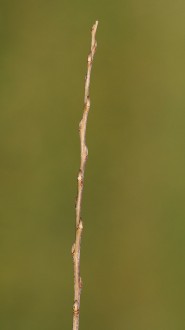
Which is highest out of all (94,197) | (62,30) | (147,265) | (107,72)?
(62,30)

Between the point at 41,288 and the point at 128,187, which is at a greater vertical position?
the point at 128,187

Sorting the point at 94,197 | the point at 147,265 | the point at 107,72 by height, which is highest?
the point at 107,72

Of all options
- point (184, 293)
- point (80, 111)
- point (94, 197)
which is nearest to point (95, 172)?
point (94, 197)

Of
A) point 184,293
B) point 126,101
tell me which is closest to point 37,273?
point 184,293

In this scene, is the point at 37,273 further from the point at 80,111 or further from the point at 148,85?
the point at 148,85

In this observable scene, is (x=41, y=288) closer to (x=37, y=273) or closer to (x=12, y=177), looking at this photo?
(x=37, y=273)

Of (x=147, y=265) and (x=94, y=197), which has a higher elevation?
(x=94, y=197)
